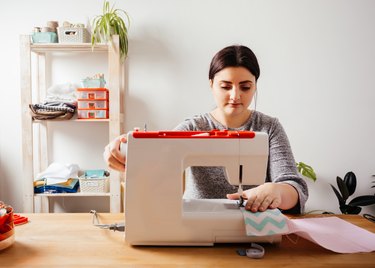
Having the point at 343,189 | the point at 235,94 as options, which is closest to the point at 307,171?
the point at 343,189

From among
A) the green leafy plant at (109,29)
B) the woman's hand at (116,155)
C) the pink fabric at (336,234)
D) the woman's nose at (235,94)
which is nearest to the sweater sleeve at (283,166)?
the pink fabric at (336,234)

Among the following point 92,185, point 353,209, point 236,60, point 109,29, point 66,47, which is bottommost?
point 353,209

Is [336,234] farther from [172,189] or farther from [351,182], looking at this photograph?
[351,182]

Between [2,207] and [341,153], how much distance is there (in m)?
2.61

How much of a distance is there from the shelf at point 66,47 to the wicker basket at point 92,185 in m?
0.97

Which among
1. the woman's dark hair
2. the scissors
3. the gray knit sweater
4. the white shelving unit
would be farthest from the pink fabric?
the white shelving unit

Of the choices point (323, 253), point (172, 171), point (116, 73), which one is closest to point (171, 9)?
point (116, 73)

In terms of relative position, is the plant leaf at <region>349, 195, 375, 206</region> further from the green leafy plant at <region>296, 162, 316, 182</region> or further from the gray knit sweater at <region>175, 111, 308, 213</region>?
the gray knit sweater at <region>175, 111, 308, 213</region>

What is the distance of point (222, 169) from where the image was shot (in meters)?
1.46

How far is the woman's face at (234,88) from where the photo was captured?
4.38ft

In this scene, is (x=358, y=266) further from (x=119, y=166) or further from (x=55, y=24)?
(x=55, y=24)

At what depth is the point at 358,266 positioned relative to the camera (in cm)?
79

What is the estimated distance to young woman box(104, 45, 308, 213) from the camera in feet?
3.54

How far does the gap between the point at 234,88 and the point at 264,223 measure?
0.61m
